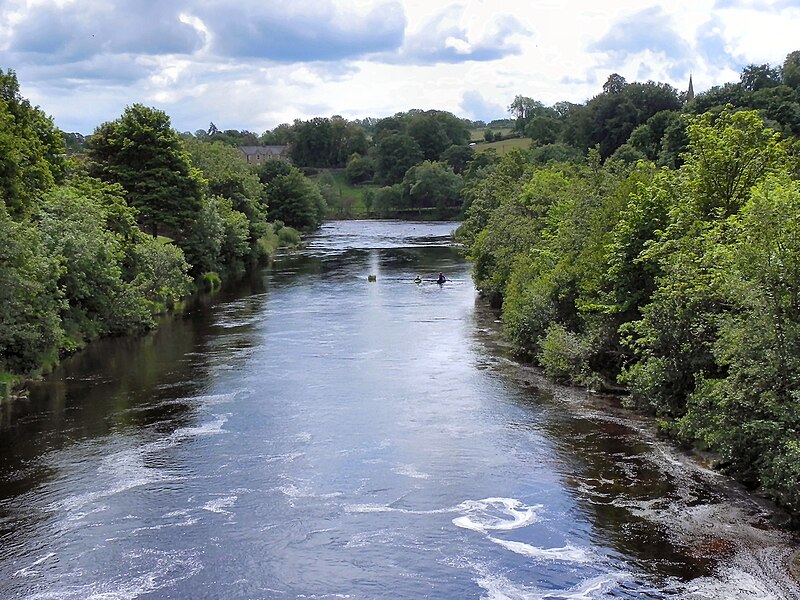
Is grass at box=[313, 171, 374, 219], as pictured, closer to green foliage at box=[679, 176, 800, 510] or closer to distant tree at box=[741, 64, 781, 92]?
distant tree at box=[741, 64, 781, 92]

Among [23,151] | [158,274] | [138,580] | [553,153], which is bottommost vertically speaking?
[138,580]

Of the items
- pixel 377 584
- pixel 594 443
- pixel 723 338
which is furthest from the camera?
pixel 594 443

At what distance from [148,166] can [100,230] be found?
22.4 m

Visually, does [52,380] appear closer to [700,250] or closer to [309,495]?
[309,495]

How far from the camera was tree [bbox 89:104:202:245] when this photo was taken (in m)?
66.6

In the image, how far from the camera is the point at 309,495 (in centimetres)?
2430

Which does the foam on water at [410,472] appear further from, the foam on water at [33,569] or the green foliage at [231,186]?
the green foliage at [231,186]

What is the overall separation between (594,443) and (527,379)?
365 inches

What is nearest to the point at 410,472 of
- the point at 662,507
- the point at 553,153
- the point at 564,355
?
the point at 662,507

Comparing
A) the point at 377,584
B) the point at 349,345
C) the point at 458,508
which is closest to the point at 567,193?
the point at 349,345

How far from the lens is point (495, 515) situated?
2291cm

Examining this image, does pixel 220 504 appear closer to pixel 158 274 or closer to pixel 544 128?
pixel 158 274

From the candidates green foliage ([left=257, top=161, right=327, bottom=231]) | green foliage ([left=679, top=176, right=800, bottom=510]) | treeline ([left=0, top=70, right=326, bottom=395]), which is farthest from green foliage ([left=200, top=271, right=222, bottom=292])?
green foliage ([left=679, top=176, right=800, bottom=510])

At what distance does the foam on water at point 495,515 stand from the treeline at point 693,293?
6.01 m
